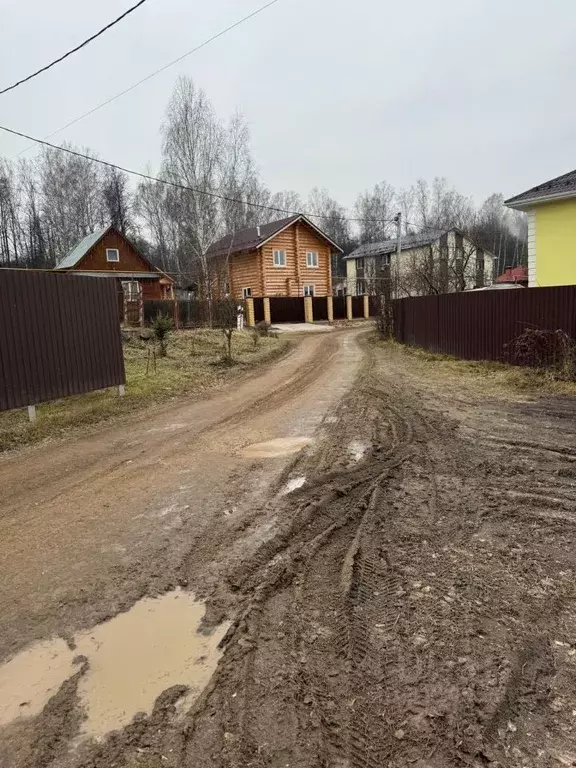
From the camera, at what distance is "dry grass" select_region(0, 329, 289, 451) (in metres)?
7.75

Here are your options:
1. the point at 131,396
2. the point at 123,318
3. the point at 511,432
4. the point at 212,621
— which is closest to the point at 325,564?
the point at 212,621

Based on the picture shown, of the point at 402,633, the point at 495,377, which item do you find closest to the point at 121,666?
the point at 402,633

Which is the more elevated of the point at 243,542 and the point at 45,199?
the point at 45,199

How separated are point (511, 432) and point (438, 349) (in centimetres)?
932

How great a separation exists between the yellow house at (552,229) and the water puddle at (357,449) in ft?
28.1

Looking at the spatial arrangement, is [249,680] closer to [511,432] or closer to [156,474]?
[156,474]

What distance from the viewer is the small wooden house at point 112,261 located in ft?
117

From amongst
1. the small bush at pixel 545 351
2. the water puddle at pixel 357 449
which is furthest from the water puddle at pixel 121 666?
the small bush at pixel 545 351

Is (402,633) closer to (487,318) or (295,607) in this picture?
(295,607)

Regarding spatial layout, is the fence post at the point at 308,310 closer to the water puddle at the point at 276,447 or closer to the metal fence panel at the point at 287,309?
the metal fence panel at the point at 287,309

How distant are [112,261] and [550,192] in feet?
104

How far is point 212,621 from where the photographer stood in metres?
2.88

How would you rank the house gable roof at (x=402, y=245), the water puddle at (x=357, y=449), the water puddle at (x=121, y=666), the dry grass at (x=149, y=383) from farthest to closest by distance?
the house gable roof at (x=402, y=245) < the dry grass at (x=149, y=383) < the water puddle at (x=357, y=449) < the water puddle at (x=121, y=666)

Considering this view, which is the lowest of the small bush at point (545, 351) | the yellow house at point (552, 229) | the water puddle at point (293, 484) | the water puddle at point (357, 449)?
the water puddle at point (293, 484)
